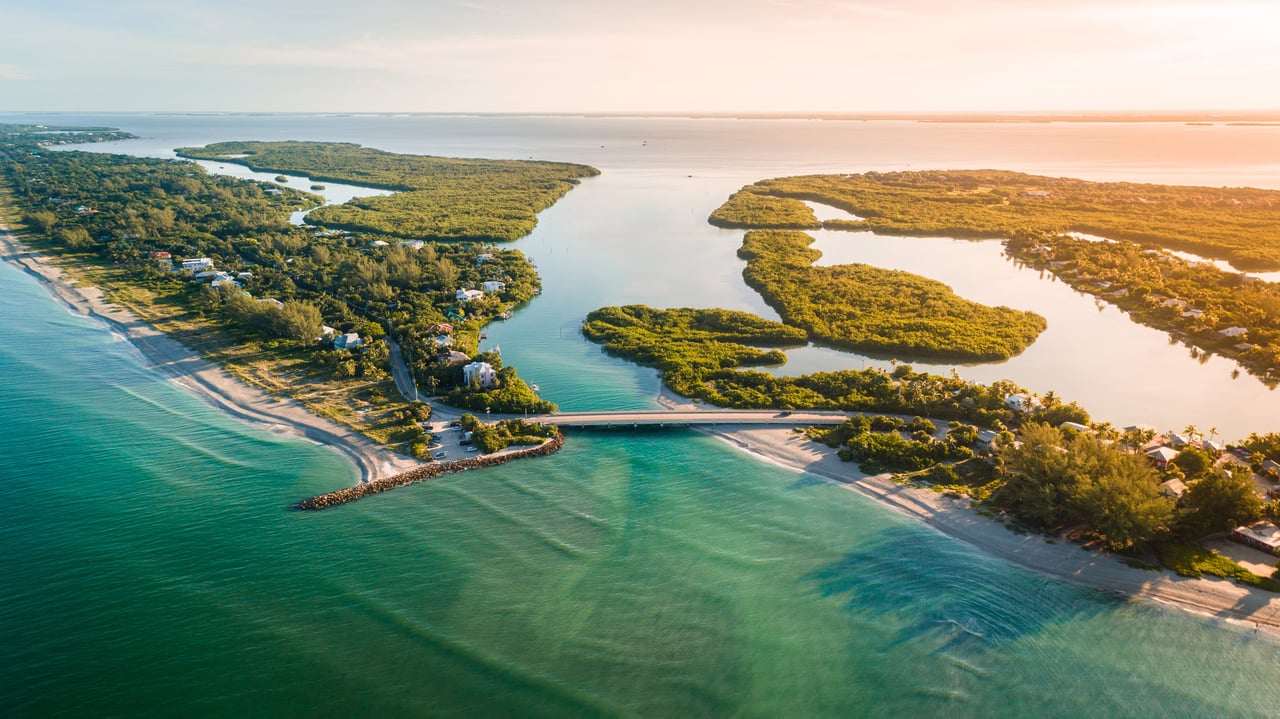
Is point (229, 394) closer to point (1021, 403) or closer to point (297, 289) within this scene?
point (297, 289)

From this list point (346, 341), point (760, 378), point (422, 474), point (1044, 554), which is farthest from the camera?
point (346, 341)

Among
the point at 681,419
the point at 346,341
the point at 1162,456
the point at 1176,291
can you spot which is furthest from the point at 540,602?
the point at 1176,291

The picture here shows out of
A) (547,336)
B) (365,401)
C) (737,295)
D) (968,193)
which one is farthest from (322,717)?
(968,193)

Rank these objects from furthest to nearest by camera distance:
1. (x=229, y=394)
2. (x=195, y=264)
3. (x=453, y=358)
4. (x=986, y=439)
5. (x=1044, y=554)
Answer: (x=195, y=264) < (x=453, y=358) < (x=229, y=394) < (x=986, y=439) < (x=1044, y=554)

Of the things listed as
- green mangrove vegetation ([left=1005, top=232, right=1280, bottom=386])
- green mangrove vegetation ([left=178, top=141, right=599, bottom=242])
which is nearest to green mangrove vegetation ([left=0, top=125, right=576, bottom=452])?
green mangrove vegetation ([left=178, top=141, right=599, bottom=242])

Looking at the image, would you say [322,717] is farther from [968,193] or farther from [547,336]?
[968,193]

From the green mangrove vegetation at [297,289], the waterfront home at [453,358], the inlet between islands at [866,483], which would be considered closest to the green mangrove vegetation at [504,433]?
the green mangrove vegetation at [297,289]
